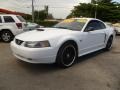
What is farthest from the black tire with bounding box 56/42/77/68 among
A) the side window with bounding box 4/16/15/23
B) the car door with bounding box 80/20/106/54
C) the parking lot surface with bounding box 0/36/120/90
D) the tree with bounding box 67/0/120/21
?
the tree with bounding box 67/0/120/21

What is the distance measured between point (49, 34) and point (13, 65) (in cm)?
142

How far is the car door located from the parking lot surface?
1.60ft

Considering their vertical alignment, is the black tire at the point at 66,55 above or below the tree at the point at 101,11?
below

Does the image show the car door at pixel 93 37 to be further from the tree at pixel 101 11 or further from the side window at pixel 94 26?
the tree at pixel 101 11

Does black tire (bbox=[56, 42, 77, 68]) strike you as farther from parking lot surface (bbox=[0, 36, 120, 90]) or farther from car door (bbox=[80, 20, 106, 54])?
car door (bbox=[80, 20, 106, 54])

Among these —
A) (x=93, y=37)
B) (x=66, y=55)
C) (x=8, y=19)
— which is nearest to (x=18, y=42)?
(x=66, y=55)

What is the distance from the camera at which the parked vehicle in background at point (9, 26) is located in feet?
33.1

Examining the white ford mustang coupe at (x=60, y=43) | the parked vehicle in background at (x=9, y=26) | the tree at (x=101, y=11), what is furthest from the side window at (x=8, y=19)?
the tree at (x=101, y=11)

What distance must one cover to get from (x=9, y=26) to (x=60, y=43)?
19.2ft

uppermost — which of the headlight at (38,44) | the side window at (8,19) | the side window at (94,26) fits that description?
the side window at (8,19)

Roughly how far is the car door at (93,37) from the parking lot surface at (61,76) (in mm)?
489

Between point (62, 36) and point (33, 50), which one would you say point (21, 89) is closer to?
point (33, 50)

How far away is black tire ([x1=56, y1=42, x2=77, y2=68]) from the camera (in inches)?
199

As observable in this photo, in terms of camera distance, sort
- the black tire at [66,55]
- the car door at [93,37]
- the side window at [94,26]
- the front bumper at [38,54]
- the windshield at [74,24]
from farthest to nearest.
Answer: the side window at [94,26], the windshield at [74,24], the car door at [93,37], the black tire at [66,55], the front bumper at [38,54]
